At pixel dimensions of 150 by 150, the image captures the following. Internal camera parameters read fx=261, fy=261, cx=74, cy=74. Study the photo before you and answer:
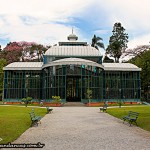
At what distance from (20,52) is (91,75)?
2436 cm

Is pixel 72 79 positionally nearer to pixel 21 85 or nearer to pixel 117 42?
pixel 21 85

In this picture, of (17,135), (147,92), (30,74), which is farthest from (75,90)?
(17,135)

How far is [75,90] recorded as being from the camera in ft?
142

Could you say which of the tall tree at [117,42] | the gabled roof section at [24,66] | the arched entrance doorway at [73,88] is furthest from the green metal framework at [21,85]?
the tall tree at [117,42]

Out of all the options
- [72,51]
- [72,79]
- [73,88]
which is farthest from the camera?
[72,51]

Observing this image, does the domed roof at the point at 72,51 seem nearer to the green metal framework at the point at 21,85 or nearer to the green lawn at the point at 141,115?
the green metal framework at the point at 21,85

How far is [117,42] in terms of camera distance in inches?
2623

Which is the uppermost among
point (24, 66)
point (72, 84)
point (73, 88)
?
point (24, 66)

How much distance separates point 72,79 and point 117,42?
2711 centimetres

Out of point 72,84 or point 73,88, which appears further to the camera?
point 72,84

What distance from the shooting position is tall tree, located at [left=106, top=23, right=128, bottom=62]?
66.3 meters

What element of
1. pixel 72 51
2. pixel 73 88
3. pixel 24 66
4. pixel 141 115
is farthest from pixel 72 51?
pixel 141 115

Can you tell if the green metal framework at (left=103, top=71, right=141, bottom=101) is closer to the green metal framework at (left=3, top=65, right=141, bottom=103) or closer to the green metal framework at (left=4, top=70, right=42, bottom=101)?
the green metal framework at (left=3, top=65, right=141, bottom=103)

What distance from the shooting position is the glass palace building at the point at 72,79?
129 ft
